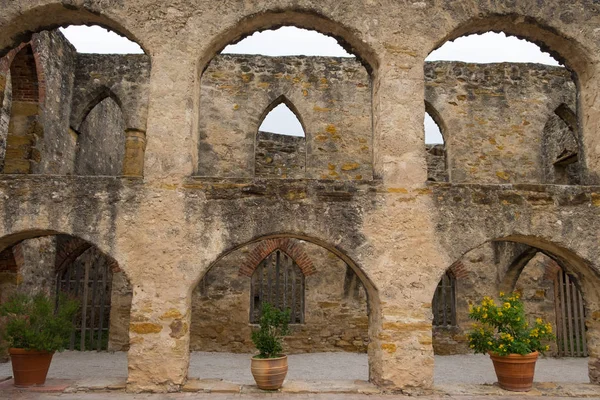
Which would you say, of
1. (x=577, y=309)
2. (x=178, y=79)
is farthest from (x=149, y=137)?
(x=577, y=309)

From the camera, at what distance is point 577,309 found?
36.8 feet

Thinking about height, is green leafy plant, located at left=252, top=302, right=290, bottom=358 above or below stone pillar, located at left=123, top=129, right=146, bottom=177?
below

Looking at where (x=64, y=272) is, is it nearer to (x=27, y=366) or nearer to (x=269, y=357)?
(x=27, y=366)

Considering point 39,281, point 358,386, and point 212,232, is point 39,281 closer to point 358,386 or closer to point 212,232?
point 212,232

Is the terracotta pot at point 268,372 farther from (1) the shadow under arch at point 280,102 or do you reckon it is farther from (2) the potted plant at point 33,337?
(1) the shadow under arch at point 280,102

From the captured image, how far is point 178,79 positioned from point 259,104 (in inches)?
172

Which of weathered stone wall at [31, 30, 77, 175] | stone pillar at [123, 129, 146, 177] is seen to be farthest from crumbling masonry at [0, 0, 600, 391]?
stone pillar at [123, 129, 146, 177]

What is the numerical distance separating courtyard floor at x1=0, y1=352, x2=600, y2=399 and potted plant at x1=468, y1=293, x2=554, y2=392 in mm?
191

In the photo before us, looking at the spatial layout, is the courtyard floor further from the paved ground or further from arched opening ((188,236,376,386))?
arched opening ((188,236,376,386))

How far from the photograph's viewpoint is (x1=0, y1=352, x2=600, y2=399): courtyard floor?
6.12m

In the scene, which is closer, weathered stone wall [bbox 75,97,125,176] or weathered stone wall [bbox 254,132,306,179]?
weathered stone wall [bbox 75,97,125,176]

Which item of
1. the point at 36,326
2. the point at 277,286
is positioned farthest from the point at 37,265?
the point at 277,286

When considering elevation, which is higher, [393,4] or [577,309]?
[393,4]

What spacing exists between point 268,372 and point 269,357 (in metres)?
0.21
